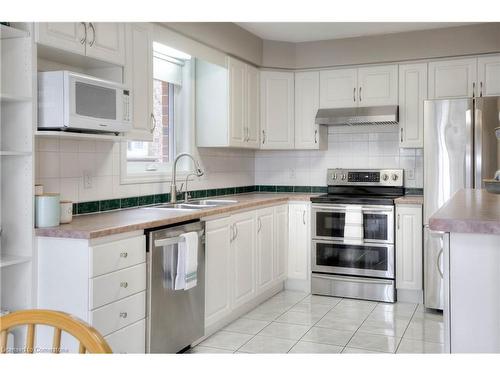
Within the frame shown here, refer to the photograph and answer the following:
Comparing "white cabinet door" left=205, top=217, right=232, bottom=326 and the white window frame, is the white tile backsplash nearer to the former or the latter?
the white window frame

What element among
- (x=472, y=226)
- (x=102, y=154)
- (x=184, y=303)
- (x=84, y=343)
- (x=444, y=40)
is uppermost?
(x=444, y=40)

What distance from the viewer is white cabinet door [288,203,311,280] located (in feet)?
16.0

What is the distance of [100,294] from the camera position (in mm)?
2449

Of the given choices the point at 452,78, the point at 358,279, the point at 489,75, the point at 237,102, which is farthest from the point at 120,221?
the point at 489,75

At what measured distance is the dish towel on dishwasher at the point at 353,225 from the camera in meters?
4.63

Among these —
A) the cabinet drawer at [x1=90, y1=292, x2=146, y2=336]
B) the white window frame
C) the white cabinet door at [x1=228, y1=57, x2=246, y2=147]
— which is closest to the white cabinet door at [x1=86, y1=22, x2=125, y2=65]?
the cabinet drawer at [x1=90, y1=292, x2=146, y2=336]

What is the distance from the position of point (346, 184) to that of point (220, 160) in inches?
A: 51.4

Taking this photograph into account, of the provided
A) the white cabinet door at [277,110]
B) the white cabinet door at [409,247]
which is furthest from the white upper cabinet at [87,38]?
the white cabinet door at [409,247]

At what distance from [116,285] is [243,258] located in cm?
159

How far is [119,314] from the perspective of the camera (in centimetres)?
257

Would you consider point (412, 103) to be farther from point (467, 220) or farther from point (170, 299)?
point (467, 220)

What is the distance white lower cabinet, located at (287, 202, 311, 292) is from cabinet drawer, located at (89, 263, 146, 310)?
236 cm

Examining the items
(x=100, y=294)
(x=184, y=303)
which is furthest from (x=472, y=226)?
(x=184, y=303)

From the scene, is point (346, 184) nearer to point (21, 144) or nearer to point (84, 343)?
point (21, 144)
